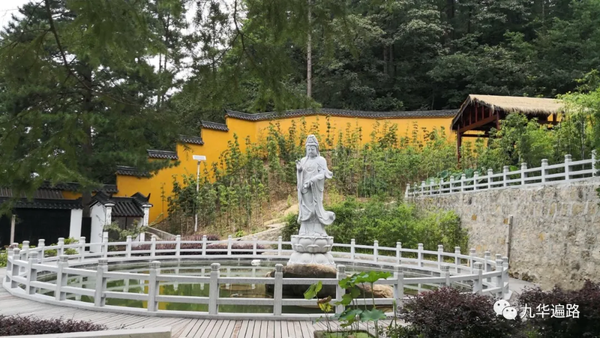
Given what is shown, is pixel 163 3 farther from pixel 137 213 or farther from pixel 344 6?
pixel 137 213

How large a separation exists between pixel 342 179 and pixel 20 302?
15.7 meters

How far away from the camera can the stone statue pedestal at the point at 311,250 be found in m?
9.44

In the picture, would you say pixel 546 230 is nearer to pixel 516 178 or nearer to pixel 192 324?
pixel 516 178

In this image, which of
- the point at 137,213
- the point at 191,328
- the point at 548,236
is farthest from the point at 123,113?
the point at 137,213

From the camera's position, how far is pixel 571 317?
14.5 feet

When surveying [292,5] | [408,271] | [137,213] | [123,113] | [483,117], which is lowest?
[408,271]

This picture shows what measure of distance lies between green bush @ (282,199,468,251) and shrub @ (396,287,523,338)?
11.0 m

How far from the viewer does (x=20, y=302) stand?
25.7 feet

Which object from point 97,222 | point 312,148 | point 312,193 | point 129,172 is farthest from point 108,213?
point 312,148

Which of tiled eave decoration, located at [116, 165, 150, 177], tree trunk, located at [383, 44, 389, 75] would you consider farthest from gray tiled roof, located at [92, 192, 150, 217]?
tree trunk, located at [383, 44, 389, 75]

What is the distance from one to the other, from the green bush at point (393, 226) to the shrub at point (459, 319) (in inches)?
433

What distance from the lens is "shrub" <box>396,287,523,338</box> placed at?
4.57 metres

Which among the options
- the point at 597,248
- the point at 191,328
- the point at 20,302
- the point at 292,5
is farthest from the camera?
the point at 597,248

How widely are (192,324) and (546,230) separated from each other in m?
8.81
